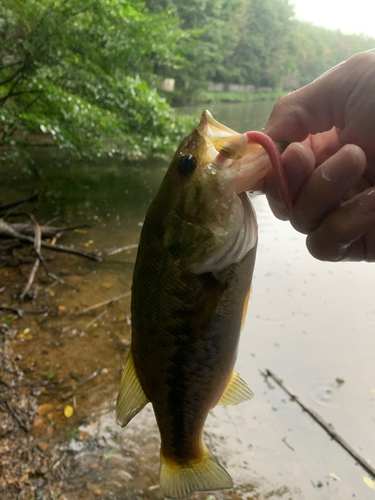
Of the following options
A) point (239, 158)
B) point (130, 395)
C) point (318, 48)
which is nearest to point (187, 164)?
point (239, 158)

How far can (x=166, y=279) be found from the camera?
136 centimetres

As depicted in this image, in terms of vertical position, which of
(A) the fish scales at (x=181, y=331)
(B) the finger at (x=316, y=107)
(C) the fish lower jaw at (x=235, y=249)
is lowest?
(A) the fish scales at (x=181, y=331)

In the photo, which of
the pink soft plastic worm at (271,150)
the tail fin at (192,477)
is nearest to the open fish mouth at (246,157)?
the pink soft plastic worm at (271,150)

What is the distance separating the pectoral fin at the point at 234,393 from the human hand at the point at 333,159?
757 millimetres

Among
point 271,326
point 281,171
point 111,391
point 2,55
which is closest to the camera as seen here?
point 281,171

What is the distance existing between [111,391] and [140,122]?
7.01 metres

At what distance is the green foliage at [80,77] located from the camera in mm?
6406

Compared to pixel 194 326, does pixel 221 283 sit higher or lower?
higher

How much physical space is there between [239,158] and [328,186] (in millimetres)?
360

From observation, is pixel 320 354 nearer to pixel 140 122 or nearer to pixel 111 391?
pixel 111 391

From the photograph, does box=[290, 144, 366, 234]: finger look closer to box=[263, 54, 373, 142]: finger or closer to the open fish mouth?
the open fish mouth

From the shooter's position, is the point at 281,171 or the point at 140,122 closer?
the point at 281,171

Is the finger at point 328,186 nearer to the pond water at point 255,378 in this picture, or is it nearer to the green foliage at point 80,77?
the pond water at point 255,378

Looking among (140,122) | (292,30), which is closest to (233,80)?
(292,30)
